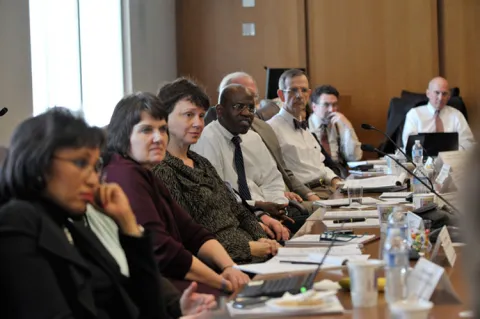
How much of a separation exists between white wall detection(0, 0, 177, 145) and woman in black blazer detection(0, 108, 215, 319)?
0.44 metres

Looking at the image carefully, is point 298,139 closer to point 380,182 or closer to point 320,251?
point 380,182

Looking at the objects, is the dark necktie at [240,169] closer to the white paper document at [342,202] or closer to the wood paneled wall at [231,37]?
the white paper document at [342,202]

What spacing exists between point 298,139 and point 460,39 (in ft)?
14.4

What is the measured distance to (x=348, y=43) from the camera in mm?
9422

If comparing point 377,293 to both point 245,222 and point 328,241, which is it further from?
point 245,222

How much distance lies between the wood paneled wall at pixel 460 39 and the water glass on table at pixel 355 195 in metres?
5.61

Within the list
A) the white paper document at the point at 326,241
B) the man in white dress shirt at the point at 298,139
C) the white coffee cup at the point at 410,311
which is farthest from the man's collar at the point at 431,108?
the white coffee cup at the point at 410,311

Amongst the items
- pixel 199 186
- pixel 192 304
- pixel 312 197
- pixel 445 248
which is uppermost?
pixel 199 186

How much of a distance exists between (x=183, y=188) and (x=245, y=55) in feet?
20.7

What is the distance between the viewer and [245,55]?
365 inches

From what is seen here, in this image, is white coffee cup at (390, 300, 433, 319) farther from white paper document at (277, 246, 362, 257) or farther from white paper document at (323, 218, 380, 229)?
white paper document at (323, 218, 380, 229)

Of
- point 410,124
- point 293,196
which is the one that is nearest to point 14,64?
point 293,196

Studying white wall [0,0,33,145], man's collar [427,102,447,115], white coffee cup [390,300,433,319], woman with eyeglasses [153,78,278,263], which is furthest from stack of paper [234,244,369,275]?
man's collar [427,102,447,115]

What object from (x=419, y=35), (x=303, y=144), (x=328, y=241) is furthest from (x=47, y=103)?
(x=419, y=35)
